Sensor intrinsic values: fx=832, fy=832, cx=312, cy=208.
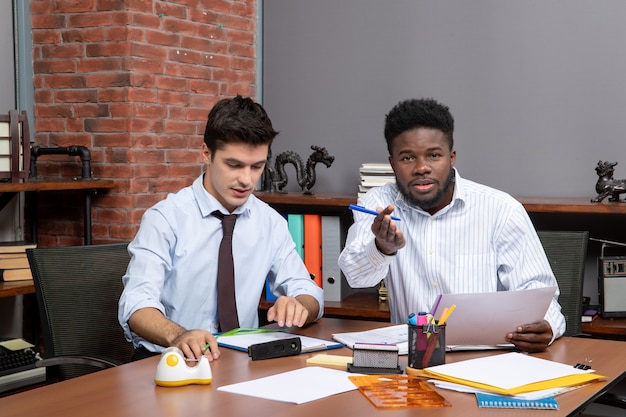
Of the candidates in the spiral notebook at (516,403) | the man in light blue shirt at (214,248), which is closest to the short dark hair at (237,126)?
the man in light blue shirt at (214,248)

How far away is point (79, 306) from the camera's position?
2.47 m

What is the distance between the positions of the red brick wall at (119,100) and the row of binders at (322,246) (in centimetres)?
59

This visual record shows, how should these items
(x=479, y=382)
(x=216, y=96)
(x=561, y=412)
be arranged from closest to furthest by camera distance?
(x=561, y=412) → (x=479, y=382) → (x=216, y=96)

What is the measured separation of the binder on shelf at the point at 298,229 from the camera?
12.0 ft

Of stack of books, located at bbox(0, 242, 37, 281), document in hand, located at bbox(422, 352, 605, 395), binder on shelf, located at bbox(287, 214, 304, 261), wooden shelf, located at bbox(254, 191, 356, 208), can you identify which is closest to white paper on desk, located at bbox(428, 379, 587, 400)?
document in hand, located at bbox(422, 352, 605, 395)

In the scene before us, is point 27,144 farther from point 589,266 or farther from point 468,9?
point 589,266

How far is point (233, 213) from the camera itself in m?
2.53

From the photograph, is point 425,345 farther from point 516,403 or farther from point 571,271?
point 571,271

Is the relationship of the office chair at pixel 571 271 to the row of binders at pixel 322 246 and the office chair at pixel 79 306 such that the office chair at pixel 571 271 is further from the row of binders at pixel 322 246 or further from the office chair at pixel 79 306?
the office chair at pixel 79 306

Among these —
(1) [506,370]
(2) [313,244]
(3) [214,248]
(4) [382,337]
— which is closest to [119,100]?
(2) [313,244]

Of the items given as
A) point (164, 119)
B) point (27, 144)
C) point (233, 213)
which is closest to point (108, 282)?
point (233, 213)

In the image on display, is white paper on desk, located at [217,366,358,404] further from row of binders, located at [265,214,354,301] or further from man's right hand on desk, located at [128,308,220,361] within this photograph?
row of binders, located at [265,214,354,301]

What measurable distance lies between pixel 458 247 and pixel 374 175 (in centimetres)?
99

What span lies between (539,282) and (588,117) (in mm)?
1258
